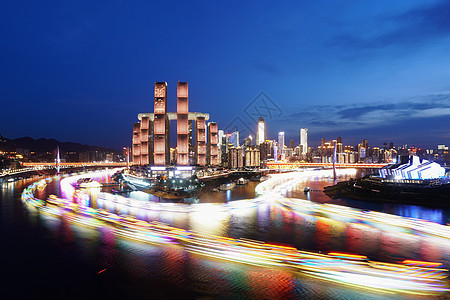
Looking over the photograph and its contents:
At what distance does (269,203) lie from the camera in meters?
30.6

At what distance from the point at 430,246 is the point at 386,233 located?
2.78 metres

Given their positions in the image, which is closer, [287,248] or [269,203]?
[287,248]

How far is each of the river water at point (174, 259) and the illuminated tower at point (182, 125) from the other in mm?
70068

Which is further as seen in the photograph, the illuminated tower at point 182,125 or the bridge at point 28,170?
the illuminated tower at point 182,125

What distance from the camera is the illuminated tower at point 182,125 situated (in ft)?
299

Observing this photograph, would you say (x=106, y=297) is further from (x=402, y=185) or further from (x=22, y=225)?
(x=402, y=185)

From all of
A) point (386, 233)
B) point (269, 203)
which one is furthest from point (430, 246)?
point (269, 203)

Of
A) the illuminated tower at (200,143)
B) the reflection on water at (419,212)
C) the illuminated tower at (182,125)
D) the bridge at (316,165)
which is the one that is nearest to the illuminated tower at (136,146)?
the illuminated tower at (200,143)

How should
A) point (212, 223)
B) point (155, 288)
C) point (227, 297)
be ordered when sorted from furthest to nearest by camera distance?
point (212, 223)
point (155, 288)
point (227, 297)

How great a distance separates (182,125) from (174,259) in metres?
80.7

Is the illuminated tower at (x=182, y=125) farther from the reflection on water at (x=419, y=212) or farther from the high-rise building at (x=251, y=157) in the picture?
the high-rise building at (x=251, y=157)

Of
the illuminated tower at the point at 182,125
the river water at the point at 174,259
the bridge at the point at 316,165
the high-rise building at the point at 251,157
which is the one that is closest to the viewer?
the river water at the point at 174,259

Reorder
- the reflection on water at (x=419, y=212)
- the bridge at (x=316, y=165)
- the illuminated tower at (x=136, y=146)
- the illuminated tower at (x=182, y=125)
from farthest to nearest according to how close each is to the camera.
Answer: the bridge at (x=316, y=165) < the illuminated tower at (x=136, y=146) < the illuminated tower at (x=182, y=125) < the reflection on water at (x=419, y=212)

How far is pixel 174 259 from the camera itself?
12.6 meters
